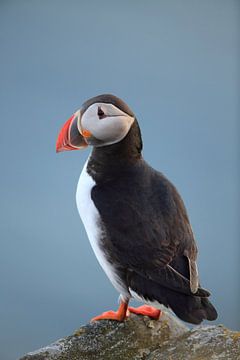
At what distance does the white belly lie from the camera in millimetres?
3039

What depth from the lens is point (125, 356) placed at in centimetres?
297

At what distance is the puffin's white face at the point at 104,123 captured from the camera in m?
2.95

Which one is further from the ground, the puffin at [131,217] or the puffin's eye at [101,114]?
the puffin's eye at [101,114]

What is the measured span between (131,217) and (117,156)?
34cm

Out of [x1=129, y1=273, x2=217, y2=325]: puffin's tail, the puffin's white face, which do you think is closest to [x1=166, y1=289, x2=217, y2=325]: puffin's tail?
[x1=129, y1=273, x2=217, y2=325]: puffin's tail

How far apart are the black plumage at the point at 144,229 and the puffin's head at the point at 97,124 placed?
0.02m

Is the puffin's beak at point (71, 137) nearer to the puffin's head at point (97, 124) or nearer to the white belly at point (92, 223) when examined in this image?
the puffin's head at point (97, 124)

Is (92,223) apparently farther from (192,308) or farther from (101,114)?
(192,308)

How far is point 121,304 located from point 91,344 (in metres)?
0.28

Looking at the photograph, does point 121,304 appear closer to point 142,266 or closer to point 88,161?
point 142,266

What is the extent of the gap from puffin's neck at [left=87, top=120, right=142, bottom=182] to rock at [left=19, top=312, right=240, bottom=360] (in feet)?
2.50

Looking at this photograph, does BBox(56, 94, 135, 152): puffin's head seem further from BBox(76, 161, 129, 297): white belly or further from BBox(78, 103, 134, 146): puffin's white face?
BBox(76, 161, 129, 297): white belly

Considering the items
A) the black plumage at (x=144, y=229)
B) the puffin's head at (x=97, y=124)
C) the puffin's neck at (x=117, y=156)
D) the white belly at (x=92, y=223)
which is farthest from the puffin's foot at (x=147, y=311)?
the puffin's head at (x=97, y=124)

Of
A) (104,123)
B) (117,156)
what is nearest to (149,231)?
(117,156)
